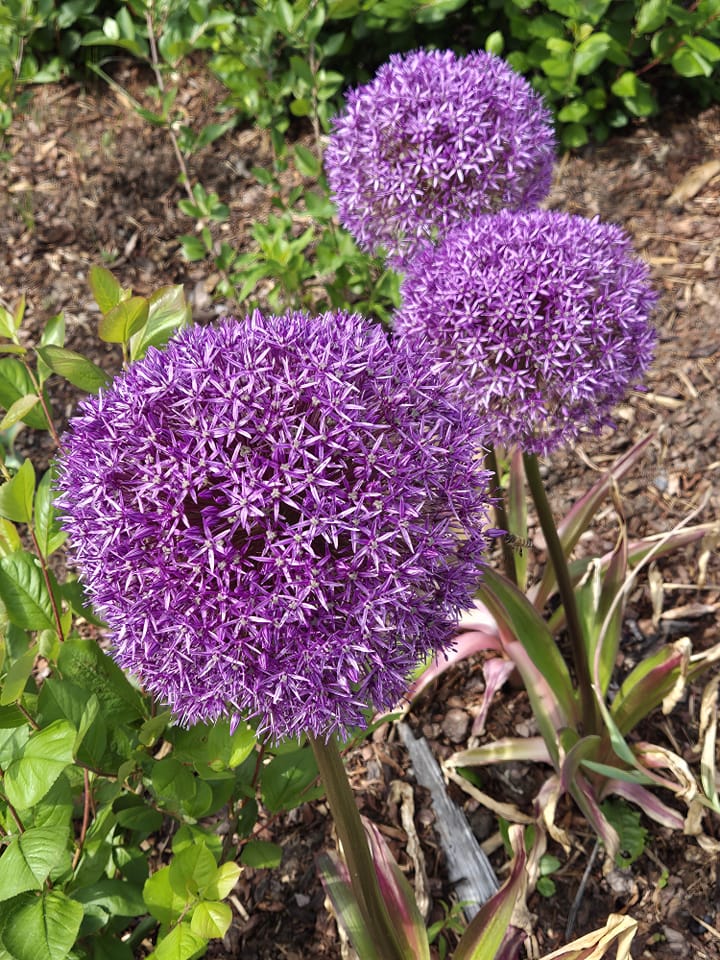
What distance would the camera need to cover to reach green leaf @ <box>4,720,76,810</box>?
1.32m

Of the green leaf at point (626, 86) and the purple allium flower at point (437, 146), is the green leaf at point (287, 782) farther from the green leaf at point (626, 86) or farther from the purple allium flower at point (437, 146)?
the green leaf at point (626, 86)

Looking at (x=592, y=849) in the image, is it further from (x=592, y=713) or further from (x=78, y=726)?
(x=78, y=726)

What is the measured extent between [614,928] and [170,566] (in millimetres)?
1178

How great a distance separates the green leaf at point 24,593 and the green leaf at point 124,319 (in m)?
0.55

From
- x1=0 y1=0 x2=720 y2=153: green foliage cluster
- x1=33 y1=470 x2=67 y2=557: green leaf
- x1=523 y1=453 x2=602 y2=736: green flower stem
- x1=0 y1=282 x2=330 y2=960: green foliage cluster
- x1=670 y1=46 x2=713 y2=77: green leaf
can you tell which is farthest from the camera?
x1=670 y1=46 x2=713 y2=77: green leaf

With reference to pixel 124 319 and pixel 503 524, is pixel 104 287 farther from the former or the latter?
pixel 503 524

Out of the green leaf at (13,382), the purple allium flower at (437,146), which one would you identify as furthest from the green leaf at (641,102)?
the green leaf at (13,382)

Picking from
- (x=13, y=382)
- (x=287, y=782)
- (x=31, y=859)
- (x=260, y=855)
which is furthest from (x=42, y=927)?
(x=13, y=382)

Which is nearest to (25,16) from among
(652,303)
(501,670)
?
(652,303)

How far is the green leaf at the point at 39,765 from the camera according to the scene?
4.34 feet

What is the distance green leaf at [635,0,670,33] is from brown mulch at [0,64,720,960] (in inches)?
23.7

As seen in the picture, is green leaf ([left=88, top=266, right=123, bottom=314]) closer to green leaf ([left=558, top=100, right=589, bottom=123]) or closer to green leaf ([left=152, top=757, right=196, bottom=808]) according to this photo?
green leaf ([left=152, top=757, right=196, bottom=808])

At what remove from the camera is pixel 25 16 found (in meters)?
Answer: 4.02

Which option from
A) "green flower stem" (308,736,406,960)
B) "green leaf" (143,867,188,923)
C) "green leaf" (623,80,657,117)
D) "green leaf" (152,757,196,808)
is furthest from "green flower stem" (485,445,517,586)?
"green leaf" (623,80,657,117)
